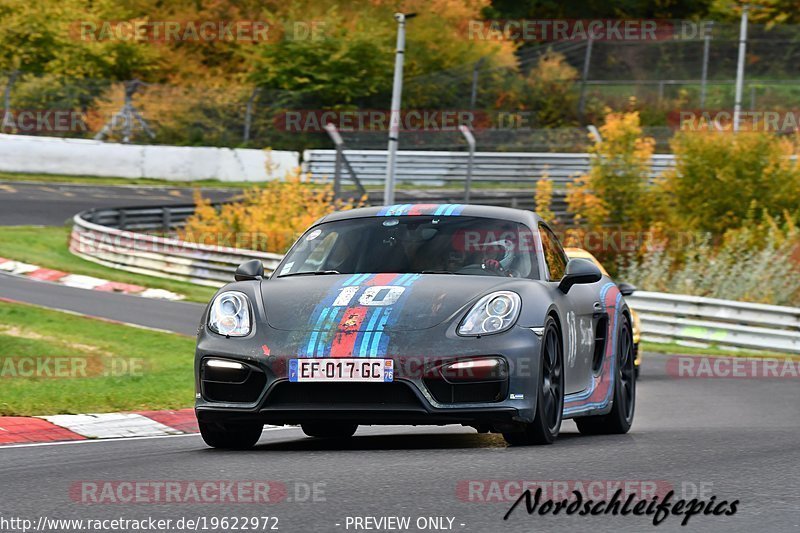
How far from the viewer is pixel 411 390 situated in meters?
7.56

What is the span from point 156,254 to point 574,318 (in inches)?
833

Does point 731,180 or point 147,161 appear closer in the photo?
point 731,180

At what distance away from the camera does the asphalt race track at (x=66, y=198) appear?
35875 mm

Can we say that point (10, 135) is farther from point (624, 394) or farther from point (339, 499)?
point (339, 499)

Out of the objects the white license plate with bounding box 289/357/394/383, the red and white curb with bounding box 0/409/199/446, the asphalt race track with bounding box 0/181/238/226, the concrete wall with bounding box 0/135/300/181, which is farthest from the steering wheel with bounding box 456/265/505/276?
the concrete wall with bounding box 0/135/300/181

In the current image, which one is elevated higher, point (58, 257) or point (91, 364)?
point (91, 364)

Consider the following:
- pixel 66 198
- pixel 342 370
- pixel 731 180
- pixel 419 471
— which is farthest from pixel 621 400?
pixel 66 198

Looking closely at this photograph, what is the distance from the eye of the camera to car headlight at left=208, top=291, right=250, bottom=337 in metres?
Result: 8.01

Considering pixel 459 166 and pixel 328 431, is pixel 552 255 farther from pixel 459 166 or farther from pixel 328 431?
pixel 459 166

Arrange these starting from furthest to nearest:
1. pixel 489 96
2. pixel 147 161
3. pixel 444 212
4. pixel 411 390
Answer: pixel 489 96 → pixel 147 161 → pixel 444 212 → pixel 411 390

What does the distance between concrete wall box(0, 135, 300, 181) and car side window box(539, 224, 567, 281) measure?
3483 cm

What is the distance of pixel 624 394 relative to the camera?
10047 mm

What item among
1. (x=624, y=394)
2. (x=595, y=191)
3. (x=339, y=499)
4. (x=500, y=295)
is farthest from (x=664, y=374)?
(x=595, y=191)

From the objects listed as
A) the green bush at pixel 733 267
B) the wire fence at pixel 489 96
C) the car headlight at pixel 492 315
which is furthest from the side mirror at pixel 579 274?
the wire fence at pixel 489 96
